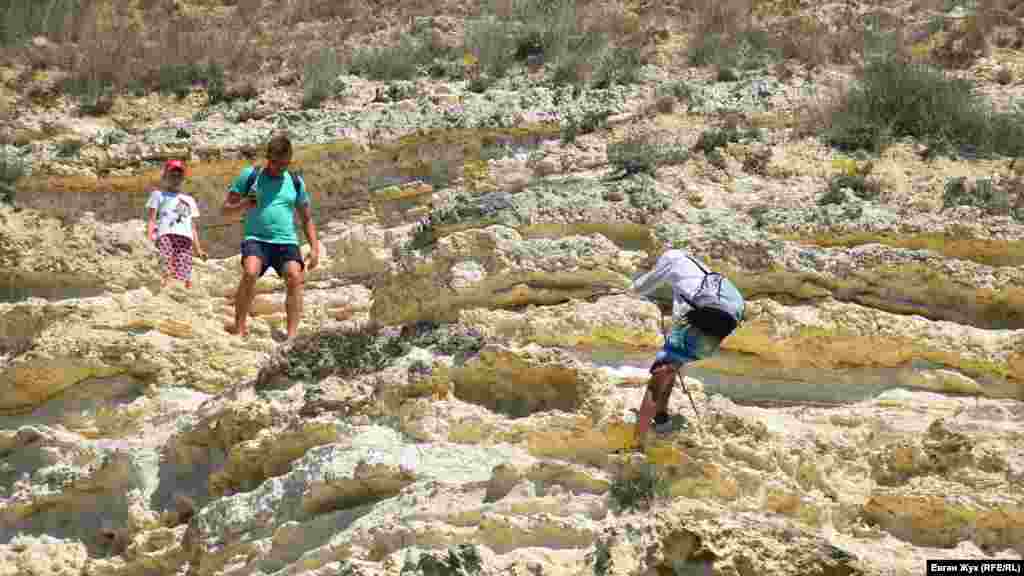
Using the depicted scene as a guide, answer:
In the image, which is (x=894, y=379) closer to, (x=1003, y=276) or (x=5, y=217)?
(x=1003, y=276)

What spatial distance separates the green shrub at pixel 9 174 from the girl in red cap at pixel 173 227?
6.54 feet

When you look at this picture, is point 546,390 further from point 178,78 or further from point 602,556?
point 178,78

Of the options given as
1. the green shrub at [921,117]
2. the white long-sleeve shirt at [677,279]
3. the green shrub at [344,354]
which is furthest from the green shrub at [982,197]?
the green shrub at [344,354]

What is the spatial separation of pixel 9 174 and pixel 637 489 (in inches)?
280

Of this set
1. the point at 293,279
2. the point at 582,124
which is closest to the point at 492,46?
the point at 582,124

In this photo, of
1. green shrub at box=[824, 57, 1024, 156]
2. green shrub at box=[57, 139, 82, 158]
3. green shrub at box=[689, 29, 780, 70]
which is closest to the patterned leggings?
green shrub at box=[57, 139, 82, 158]

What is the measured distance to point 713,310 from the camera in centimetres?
652

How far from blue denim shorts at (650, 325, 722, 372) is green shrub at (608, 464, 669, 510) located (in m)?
0.56

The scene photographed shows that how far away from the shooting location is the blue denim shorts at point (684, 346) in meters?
6.52

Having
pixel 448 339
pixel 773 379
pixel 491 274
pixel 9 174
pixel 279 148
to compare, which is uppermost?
pixel 279 148

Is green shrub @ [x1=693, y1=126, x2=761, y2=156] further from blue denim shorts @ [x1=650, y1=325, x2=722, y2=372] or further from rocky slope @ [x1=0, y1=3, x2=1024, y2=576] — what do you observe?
blue denim shorts @ [x1=650, y1=325, x2=722, y2=372]

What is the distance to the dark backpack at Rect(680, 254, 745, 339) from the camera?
21.4 ft

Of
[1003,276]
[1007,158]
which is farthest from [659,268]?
[1007,158]

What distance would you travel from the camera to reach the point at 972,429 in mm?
7074
